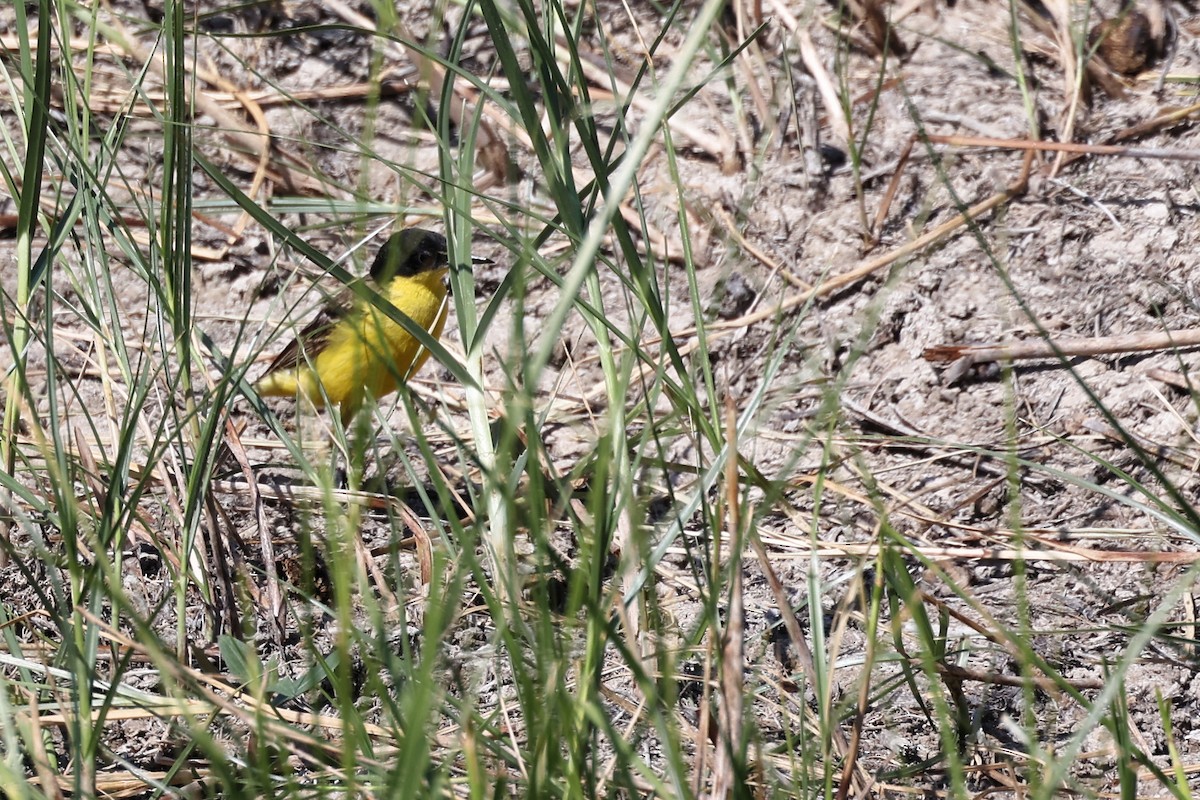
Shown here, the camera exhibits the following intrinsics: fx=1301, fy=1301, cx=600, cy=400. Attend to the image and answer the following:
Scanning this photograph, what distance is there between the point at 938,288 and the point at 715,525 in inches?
105

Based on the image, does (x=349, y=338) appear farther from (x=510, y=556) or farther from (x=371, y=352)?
(x=510, y=556)

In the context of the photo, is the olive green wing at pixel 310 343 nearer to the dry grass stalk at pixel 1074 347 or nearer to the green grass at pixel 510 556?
the green grass at pixel 510 556

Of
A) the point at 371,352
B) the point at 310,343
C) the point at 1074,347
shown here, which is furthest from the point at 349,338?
the point at 1074,347

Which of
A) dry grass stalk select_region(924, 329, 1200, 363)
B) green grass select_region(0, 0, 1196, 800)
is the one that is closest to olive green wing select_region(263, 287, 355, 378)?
green grass select_region(0, 0, 1196, 800)

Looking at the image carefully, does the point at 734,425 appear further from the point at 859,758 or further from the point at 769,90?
the point at 769,90

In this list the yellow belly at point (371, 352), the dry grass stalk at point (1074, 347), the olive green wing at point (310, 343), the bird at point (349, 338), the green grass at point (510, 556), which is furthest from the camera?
the olive green wing at point (310, 343)

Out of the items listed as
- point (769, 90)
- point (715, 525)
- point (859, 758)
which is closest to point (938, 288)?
point (769, 90)

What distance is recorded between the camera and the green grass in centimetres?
174

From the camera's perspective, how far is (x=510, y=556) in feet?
6.01

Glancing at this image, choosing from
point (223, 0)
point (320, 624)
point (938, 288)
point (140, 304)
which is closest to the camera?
point (320, 624)

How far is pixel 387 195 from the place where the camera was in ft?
16.9

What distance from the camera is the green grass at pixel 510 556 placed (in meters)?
1.74

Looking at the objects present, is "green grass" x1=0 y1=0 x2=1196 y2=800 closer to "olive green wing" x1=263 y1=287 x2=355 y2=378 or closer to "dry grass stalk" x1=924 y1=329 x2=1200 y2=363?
"dry grass stalk" x1=924 y1=329 x2=1200 y2=363

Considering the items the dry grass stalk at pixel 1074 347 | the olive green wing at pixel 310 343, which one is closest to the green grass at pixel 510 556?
the dry grass stalk at pixel 1074 347
